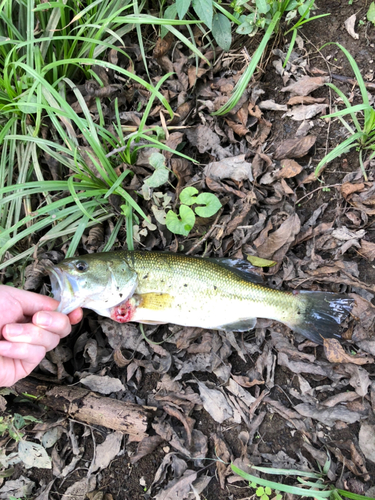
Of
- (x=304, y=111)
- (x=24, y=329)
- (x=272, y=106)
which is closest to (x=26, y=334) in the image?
(x=24, y=329)

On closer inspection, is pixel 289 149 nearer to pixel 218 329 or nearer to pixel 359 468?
pixel 218 329

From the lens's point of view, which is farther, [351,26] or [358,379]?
[351,26]

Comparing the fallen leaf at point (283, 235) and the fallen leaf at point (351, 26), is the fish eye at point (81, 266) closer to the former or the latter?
the fallen leaf at point (283, 235)

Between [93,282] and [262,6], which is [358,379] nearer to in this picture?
[93,282]

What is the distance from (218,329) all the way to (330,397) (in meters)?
1.26

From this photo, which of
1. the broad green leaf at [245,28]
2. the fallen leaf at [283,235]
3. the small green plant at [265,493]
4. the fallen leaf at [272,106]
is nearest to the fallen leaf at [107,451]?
the small green plant at [265,493]

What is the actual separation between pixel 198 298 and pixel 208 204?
935 mm

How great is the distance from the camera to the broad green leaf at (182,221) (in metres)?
3.30

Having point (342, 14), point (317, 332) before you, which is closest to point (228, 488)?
Result: point (317, 332)

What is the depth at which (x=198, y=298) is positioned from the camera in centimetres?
316

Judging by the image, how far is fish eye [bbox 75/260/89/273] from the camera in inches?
119

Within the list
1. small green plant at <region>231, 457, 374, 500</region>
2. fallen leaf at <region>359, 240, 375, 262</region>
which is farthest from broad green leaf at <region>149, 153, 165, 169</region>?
small green plant at <region>231, 457, 374, 500</region>

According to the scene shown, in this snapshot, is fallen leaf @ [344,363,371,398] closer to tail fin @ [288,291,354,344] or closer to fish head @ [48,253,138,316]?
tail fin @ [288,291,354,344]

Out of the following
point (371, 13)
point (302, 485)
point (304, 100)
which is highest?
point (371, 13)
